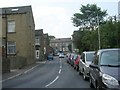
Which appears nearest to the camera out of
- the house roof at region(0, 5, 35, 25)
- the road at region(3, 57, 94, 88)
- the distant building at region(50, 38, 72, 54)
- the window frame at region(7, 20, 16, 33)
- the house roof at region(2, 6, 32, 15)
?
the road at region(3, 57, 94, 88)

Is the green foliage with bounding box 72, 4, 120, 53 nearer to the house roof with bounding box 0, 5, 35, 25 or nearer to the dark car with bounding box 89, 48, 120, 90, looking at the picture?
the house roof with bounding box 0, 5, 35, 25

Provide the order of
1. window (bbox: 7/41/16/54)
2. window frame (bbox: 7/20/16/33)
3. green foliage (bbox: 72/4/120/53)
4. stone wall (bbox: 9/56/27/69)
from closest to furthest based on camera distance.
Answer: stone wall (bbox: 9/56/27/69) → green foliage (bbox: 72/4/120/53) → window (bbox: 7/41/16/54) → window frame (bbox: 7/20/16/33)

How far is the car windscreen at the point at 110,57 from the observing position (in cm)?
1198

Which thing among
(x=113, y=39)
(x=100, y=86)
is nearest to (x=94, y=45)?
(x=113, y=39)

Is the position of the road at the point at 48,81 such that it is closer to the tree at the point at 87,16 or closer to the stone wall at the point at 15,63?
the stone wall at the point at 15,63

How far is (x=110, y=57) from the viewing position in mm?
12281

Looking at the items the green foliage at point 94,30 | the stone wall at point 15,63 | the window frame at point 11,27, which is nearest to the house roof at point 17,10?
the window frame at point 11,27

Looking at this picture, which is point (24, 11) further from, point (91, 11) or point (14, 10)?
point (91, 11)

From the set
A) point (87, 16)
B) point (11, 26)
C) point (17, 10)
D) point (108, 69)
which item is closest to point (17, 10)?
point (17, 10)

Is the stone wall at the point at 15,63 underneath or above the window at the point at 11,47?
underneath

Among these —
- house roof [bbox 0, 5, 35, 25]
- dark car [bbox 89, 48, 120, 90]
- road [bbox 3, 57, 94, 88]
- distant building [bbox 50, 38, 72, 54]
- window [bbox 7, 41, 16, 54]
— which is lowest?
road [bbox 3, 57, 94, 88]

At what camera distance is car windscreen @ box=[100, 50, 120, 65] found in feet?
39.3

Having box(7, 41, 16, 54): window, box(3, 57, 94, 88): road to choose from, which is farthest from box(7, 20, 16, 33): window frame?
box(3, 57, 94, 88): road

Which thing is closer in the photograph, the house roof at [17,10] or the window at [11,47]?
the window at [11,47]
